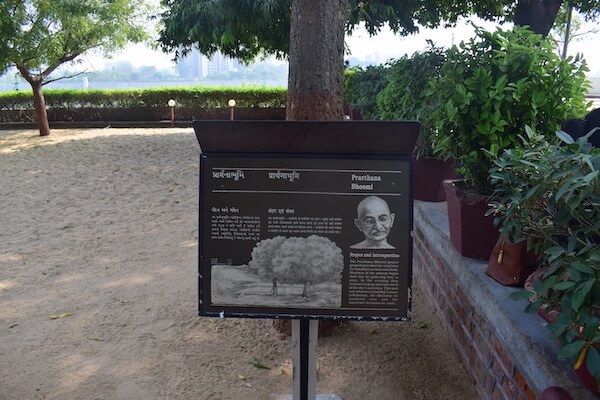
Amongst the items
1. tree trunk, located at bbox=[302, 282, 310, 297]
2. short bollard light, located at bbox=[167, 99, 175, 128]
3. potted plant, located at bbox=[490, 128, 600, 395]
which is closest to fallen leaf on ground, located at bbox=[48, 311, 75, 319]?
tree trunk, located at bbox=[302, 282, 310, 297]

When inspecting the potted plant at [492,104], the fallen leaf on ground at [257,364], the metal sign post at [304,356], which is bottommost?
the fallen leaf on ground at [257,364]

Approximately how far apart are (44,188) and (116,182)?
1.07 meters

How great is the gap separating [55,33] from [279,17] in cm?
607

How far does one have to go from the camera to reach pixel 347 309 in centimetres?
203

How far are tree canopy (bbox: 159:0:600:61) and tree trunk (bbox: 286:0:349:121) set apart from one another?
639 cm

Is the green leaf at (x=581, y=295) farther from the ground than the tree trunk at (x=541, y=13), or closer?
closer

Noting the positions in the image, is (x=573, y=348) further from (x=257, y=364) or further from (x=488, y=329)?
(x=257, y=364)

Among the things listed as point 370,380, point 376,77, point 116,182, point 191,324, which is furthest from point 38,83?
point 370,380

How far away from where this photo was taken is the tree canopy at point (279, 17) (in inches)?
381

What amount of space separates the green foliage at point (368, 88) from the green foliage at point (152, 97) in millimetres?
7410

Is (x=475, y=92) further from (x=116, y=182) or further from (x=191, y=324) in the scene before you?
(x=116, y=182)

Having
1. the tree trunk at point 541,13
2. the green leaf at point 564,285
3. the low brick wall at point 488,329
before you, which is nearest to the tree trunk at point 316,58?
the low brick wall at point 488,329

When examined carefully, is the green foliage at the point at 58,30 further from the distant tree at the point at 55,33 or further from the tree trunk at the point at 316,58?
the tree trunk at the point at 316,58

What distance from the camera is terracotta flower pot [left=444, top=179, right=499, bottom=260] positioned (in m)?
2.83
